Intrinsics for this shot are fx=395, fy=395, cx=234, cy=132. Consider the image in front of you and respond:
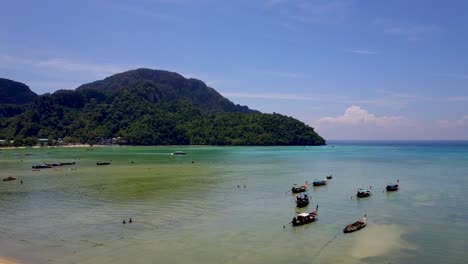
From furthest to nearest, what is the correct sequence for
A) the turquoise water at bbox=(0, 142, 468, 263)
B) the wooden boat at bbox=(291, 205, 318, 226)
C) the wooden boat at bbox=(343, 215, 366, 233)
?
the wooden boat at bbox=(291, 205, 318, 226) < the wooden boat at bbox=(343, 215, 366, 233) < the turquoise water at bbox=(0, 142, 468, 263)

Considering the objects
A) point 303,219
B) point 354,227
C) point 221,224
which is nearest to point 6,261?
point 221,224

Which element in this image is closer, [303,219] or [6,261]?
[6,261]

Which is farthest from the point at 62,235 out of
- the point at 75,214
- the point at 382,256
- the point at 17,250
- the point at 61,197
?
the point at 382,256

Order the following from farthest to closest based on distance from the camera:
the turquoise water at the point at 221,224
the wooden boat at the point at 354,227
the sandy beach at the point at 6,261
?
the wooden boat at the point at 354,227, the turquoise water at the point at 221,224, the sandy beach at the point at 6,261

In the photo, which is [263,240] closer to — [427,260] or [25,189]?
[427,260]

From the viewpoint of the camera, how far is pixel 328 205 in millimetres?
43656

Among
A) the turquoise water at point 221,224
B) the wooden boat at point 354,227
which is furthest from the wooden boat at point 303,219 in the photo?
the wooden boat at point 354,227

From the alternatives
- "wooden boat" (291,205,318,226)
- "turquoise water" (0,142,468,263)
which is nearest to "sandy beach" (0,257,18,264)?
"turquoise water" (0,142,468,263)

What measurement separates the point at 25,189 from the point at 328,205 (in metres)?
41.4

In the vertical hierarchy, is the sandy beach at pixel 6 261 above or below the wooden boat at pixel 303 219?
below

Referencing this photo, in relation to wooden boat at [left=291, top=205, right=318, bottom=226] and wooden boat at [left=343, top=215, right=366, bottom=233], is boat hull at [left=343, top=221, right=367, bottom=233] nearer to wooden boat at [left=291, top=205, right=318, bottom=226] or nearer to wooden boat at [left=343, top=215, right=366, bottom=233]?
wooden boat at [left=343, top=215, right=366, bottom=233]

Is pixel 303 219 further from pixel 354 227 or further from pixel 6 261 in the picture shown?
pixel 6 261

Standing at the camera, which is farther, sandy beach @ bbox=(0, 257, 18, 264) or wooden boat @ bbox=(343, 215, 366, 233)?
wooden boat @ bbox=(343, 215, 366, 233)

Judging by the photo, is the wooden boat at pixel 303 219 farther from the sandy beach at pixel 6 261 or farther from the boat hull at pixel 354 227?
the sandy beach at pixel 6 261
